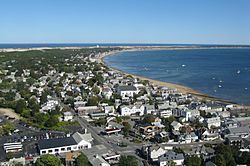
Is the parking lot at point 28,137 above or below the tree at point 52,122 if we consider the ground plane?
below

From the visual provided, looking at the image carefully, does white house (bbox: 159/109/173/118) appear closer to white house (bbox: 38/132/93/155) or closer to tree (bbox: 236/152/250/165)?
white house (bbox: 38/132/93/155)

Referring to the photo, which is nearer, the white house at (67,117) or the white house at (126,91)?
the white house at (67,117)

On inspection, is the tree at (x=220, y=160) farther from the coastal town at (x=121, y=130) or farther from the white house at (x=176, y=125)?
the white house at (x=176, y=125)

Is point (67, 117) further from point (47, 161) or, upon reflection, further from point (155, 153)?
point (47, 161)

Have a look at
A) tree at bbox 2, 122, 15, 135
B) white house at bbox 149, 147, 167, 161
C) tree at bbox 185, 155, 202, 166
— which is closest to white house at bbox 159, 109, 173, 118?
white house at bbox 149, 147, 167, 161

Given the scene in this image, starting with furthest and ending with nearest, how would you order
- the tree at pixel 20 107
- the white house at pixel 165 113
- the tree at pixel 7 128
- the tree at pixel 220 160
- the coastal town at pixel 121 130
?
the tree at pixel 20 107 < the white house at pixel 165 113 < the tree at pixel 7 128 < the coastal town at pixel 121 130 < the tree at pixel 220 160

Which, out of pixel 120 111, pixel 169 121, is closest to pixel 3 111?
pixel 120 111

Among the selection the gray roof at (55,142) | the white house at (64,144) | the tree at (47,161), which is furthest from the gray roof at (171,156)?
the gray roof at (55,142)

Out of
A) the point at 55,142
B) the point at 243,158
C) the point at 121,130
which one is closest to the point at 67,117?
the point at 121,130
